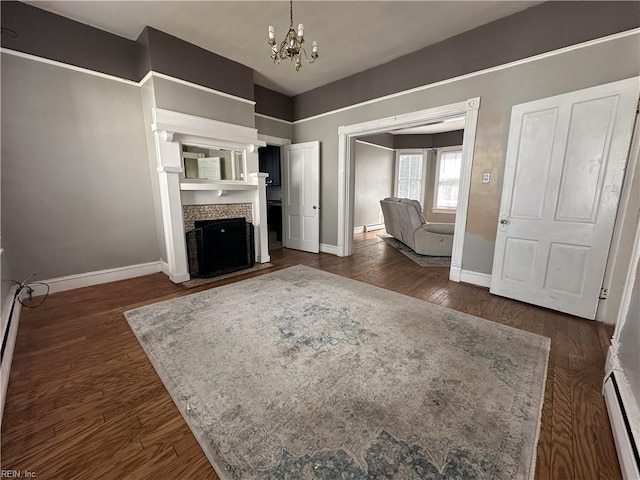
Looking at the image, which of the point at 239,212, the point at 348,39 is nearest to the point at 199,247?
the point at 239,212

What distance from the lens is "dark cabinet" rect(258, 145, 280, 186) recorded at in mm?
5814

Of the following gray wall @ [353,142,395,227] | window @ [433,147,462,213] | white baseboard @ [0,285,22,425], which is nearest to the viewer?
white baseboard @ [0,285,22,425]

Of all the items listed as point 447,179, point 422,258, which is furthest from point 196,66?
point 447,179

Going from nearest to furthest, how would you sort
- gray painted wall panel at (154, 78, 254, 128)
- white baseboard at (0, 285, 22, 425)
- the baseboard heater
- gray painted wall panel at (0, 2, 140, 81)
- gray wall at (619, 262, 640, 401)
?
the baseboard heater → gray wall at (619, 262, 640, 401) → white baseboard at (0, 285, 22, 425) → gray painted wall panel at (0, 2, 140, 81) → gray painted wall panel at (154, 78, 254, 128)

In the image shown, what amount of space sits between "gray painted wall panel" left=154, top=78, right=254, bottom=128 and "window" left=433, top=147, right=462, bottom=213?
6032 millimetres

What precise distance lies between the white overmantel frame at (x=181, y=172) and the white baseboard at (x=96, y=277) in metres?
0.33

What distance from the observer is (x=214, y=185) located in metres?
3.56

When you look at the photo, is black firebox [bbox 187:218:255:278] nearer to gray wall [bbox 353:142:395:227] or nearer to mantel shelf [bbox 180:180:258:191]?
mantel shelf [bbox 180:180:258:191]

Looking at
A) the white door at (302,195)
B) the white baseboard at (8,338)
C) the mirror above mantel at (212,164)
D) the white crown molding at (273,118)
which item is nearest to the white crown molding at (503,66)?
the white door at (302,195)

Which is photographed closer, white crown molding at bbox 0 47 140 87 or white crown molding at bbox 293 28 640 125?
white crown molding at bbox 293 28 640 125

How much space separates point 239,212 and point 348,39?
273cm

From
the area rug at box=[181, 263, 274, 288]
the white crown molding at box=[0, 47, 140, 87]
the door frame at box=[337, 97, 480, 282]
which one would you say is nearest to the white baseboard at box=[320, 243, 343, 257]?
the door frame at box=[337, 97, 480, 282]

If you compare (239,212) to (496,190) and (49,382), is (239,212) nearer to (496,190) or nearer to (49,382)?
(49,382)

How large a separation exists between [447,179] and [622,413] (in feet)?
24.1
